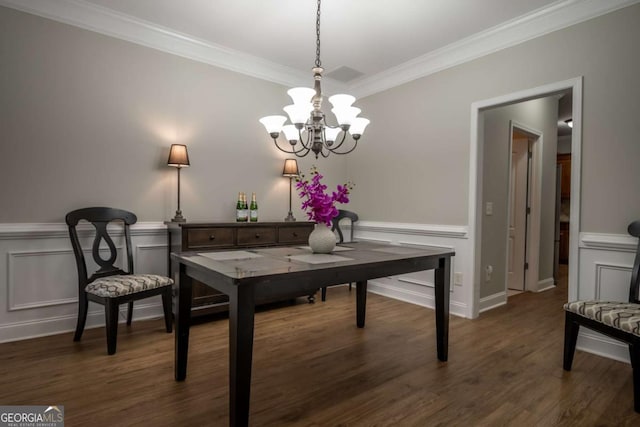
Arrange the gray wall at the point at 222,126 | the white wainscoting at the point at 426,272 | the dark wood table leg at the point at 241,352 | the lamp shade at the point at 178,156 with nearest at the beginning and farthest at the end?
the dark wood table leg at the point at 241,352 < the gray wall at the point at 222,126 < the lamp shade at the point at 178,156 < the white wainscoting at the point at 426,272

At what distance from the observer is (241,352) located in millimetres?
1516

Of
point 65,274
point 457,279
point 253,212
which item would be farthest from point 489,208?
point 65,274

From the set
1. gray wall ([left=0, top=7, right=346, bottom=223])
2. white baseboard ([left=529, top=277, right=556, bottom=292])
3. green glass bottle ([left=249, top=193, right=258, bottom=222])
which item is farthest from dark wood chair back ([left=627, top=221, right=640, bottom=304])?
gray wall ([left=0, top=7, right=346, bottom=223])

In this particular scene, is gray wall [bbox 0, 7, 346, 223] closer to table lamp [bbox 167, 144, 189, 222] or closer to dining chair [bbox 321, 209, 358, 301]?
table lamp [bbox 167, 144, 189, 222]

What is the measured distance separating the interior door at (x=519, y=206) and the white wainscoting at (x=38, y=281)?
178 inches

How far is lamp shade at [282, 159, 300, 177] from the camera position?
13.1 ft

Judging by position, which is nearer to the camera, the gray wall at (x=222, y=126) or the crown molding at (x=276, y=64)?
the gray wall at (x=222, y=126)

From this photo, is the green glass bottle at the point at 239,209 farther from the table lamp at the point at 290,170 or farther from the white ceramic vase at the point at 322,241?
the white ceramic vase at the point at 322,241

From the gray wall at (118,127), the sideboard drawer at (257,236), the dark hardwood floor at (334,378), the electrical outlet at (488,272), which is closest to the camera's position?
the dark hardwood floor at (334,378)

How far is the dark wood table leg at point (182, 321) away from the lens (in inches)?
79.5

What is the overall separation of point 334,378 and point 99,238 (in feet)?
6.96

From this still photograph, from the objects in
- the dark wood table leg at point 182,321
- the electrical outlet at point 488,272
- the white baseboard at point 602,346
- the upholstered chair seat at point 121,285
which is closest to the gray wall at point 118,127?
the upholstered chair seat at point 121,285

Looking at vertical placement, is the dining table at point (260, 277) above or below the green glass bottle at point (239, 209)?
below

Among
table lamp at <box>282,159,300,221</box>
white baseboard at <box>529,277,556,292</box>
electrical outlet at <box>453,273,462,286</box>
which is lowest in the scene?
white baseboard at <box>529,277,556,292</box>
